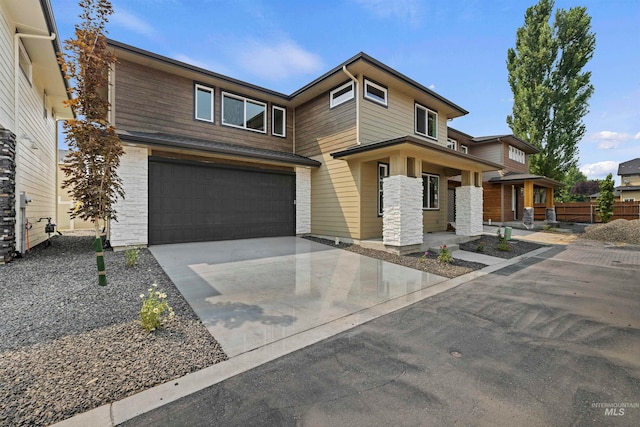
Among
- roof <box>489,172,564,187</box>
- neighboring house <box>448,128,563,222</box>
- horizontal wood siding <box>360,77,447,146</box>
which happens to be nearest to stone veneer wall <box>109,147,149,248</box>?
horizontal wood siding <box>360,77,447,146</box>

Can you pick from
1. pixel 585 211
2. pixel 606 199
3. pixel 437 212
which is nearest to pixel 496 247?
pixel 437 212

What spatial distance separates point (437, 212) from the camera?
12.4 meters

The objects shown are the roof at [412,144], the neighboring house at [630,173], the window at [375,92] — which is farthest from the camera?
the neighboring house at [630,173]

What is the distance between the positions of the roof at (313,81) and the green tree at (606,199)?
38.1 ft

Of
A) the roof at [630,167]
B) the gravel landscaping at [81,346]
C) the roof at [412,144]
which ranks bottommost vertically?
the gravel landscaping at [81,346]

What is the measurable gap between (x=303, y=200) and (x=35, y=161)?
835 cm

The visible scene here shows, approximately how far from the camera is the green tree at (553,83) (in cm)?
1980

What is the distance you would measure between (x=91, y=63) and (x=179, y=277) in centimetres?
389

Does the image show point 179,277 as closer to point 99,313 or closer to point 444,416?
point 99,313

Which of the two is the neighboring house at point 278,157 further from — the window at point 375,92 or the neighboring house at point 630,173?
the neighboring house at point 630,173

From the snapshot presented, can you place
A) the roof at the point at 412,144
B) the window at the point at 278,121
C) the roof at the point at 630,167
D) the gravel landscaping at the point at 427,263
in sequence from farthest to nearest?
the roof at the point at 630,167 → the window at the point at 278,121 → the roof at the point at 412,144 → the gravel landscaping at the point at 427,263

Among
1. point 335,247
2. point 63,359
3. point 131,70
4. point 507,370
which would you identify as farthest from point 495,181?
point 63,359

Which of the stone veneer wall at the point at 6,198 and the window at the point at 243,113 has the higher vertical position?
the window at the point at 243,113

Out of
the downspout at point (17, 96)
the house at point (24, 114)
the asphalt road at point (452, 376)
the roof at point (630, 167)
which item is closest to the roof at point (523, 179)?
the asphalt road at point (452, 376)
